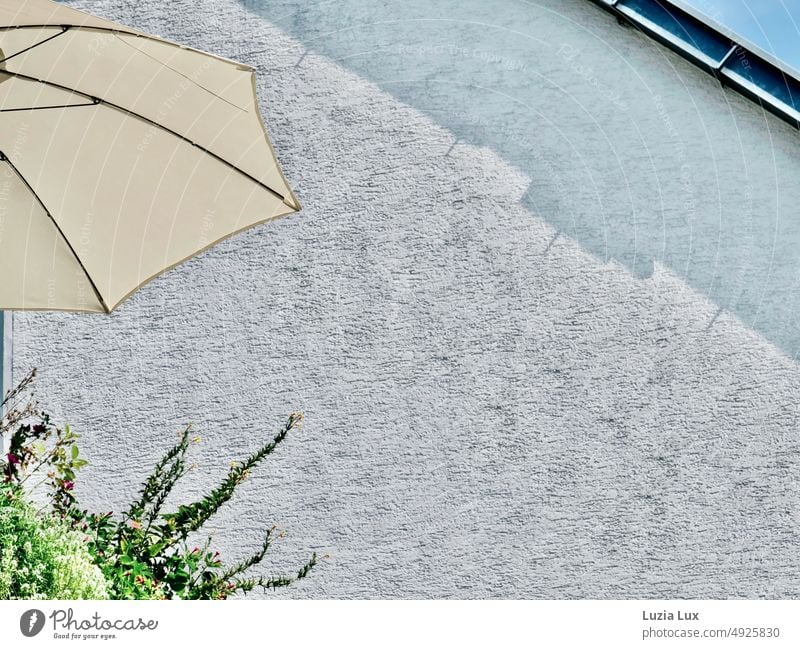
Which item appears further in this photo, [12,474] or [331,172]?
[331,172]

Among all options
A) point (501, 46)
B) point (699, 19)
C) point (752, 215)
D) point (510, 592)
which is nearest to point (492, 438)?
point (510, 592)

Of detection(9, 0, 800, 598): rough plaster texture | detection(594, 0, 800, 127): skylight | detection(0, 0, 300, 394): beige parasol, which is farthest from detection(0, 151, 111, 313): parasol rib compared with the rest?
detection(594, 0, 800, 127): skylight

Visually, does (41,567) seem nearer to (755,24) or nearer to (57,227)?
(57,227)

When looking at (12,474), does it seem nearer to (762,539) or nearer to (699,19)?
(762,539)

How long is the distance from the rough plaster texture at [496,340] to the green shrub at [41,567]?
49.7 inches

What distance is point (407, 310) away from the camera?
5.04 metres

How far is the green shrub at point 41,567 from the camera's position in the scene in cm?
350

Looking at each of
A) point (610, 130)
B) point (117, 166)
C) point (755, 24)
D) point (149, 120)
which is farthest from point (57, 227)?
point (755, 24)

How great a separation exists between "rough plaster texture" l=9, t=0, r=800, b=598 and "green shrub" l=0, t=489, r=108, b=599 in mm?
1263

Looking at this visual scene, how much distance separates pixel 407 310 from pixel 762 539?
2.52 metres

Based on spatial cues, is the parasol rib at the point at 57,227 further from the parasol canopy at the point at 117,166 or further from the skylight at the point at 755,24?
the skylight at the point at 755,24
